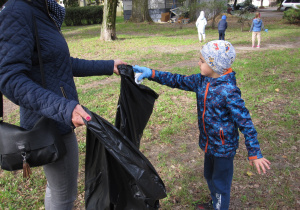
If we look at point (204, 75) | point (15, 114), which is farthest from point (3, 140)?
point (15, 114)

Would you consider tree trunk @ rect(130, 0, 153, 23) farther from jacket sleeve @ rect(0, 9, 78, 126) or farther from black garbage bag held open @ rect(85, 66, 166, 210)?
jacket sleeve @ rect(0, 9, 78, 126)

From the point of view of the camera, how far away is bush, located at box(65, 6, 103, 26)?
25344 millimetres

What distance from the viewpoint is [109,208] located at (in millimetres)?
1675

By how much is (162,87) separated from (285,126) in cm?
282

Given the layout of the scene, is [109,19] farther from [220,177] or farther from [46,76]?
[46,76]

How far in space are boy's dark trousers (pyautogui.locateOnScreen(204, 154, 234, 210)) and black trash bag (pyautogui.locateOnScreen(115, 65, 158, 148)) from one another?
0.69 meters

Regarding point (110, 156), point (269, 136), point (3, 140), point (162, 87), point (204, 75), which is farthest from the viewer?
point (162, 87)

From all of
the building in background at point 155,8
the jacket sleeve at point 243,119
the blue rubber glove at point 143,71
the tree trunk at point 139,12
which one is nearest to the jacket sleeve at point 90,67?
the blue rubber glove at point 143,71

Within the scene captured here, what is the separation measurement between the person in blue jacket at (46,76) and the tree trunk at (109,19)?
1142 centimetres

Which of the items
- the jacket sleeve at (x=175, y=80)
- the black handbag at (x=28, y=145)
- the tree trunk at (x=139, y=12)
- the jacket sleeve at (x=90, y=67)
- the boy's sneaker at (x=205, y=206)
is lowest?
the boy's sneaker at (x=205, y=206)

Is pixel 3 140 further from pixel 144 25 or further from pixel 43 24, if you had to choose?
pixel 144 25

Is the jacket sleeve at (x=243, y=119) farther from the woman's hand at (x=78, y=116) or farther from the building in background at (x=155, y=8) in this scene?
the building in background at (x=155, y=8)

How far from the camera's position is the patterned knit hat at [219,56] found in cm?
201

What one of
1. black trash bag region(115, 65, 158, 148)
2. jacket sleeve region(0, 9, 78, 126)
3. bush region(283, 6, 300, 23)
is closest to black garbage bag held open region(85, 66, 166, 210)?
jacket sleeve region(0, 9, 78, 126)
